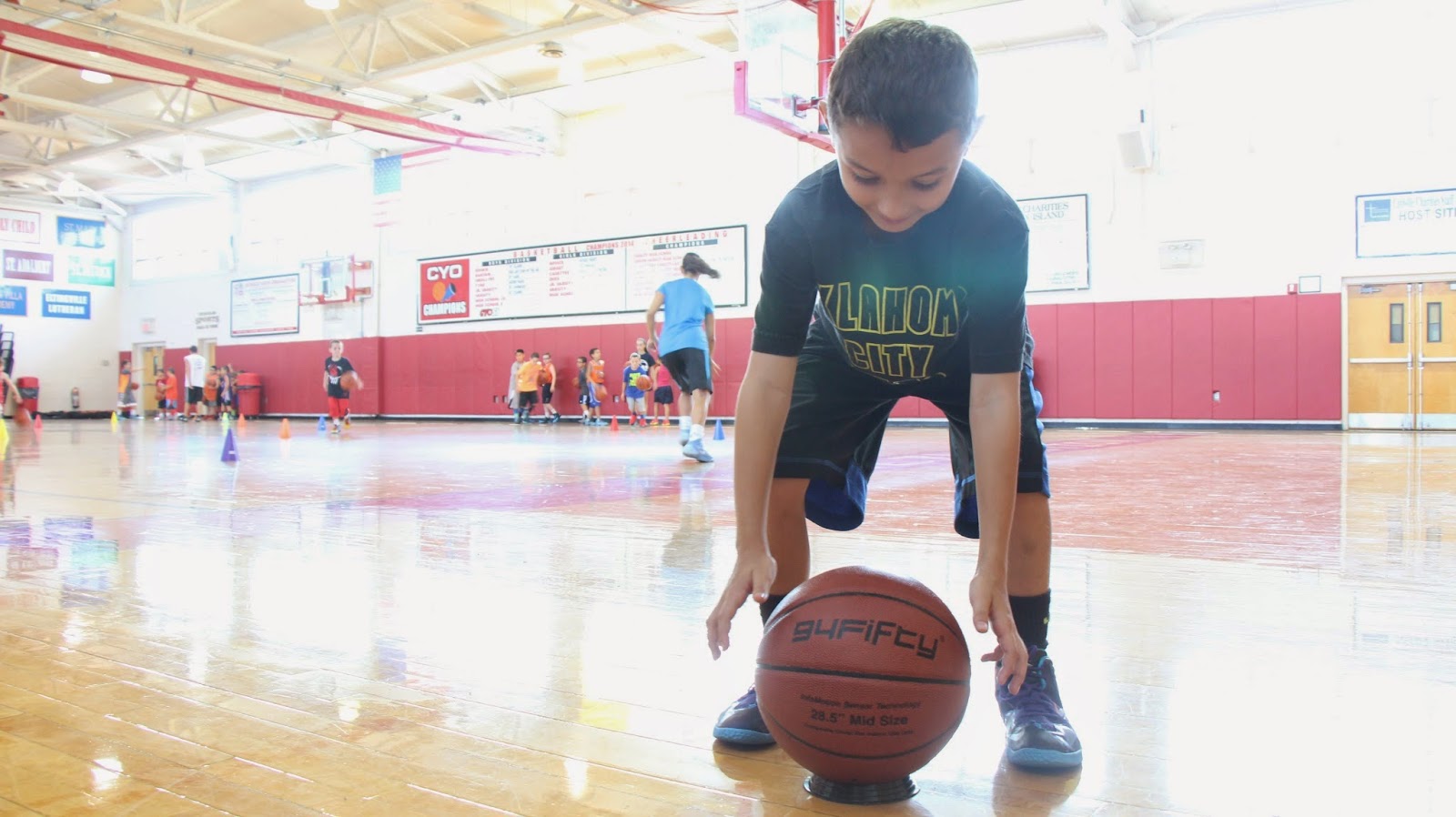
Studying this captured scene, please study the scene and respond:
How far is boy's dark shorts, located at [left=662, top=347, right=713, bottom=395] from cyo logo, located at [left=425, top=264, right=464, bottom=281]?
1322cm

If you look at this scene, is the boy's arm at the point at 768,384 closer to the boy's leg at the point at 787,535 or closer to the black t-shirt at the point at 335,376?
the boy's leg at the point at 787,535

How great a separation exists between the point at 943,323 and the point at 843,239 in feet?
0.68

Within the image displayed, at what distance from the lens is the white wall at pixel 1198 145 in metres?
12.3

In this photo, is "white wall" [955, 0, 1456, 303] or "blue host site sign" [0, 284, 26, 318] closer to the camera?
"white wall" [955, 0, 1456, 303]

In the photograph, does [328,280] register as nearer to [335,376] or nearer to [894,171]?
[335,376]

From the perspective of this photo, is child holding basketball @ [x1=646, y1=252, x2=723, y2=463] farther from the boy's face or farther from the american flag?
the american flag

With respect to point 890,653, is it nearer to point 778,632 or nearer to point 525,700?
point 778,632

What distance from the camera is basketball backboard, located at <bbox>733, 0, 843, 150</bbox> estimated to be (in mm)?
9641

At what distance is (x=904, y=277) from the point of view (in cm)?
152

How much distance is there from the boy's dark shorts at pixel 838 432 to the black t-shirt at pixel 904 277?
0.52 feet

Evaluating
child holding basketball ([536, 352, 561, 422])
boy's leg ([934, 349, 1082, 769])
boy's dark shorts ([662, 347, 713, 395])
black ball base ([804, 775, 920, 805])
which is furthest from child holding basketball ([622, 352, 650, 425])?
black ball base ([804, 775, 920, 805])

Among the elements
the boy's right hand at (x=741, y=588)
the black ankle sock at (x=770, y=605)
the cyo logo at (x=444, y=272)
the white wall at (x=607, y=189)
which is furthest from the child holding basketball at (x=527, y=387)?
the boy's right hand at (x=741, y=588)

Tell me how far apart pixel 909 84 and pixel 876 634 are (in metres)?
0.72

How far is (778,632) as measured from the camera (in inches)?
55.9
